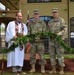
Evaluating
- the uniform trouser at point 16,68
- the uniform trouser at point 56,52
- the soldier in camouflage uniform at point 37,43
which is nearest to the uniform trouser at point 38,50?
the soldier in camouflage uniform at point 37,43

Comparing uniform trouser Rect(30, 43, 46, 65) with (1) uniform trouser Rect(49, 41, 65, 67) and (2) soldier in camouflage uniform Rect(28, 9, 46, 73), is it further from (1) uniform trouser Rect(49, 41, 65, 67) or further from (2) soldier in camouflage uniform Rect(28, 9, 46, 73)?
(1) uniform trouser Rect(49, 41, 65, 67)

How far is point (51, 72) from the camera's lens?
1005 centimetres

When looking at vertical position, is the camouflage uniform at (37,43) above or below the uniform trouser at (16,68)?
above

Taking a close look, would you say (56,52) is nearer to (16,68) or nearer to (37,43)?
A: (37,43)

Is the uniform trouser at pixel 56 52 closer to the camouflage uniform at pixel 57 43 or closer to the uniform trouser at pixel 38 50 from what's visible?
the camouflage uniform at pixel 57 43

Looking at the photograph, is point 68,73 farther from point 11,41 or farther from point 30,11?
point 30,11

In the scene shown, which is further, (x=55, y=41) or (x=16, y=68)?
(x=16, y=68)

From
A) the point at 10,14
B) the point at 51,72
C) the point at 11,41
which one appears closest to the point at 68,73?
the point at 51,72

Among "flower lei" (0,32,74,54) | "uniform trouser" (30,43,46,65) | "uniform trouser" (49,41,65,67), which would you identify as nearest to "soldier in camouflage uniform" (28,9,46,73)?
"uniform trouser" (30,43,46,65)

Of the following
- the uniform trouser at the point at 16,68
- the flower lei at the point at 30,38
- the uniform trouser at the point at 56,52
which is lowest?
the uniform trouser at the point at 16,68

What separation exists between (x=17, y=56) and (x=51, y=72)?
4.07 feet

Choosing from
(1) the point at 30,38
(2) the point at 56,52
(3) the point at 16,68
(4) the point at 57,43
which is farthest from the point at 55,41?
(3) the point at 16,68

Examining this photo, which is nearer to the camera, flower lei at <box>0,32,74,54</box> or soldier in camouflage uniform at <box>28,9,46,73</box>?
flower lei at <box>0,32,74,54</box>

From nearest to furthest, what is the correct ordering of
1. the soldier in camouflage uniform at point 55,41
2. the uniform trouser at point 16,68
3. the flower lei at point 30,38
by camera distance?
the flower lei at point 30,38 < the soldier in camouflage uniform at point 55,41 < the uniform trouser at point 16,68
